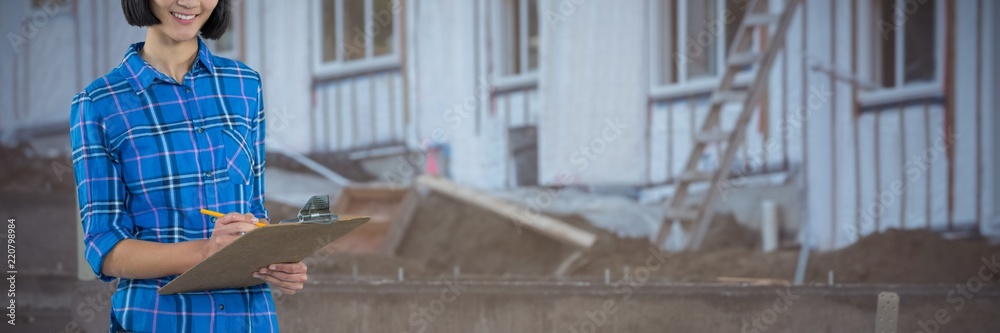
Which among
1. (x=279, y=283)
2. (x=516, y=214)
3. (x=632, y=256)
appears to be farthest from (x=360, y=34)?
(x=279, y=283)

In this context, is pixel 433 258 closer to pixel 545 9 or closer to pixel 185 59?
pixel 545 9

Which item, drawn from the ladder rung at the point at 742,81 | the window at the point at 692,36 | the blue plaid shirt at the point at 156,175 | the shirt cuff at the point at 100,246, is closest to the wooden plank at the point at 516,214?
the window at the point at 692,36

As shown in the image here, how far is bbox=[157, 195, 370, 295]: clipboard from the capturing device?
1.77 m

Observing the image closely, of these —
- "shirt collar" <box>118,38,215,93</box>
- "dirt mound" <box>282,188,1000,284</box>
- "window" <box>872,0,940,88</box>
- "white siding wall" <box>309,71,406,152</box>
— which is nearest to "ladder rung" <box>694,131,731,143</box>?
"dirt mound" <box>282,188,1000,284</box>

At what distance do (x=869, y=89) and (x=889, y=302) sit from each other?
471 centimetres

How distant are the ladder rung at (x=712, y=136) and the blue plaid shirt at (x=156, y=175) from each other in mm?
7551

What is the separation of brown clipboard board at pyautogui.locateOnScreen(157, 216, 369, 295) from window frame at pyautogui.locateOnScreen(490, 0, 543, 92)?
26.5 feet

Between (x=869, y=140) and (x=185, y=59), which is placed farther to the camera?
(x=869, y=140)

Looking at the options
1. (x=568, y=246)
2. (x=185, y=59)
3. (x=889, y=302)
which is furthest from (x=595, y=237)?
(x=185, y=59)

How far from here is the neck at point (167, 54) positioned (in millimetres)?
2002

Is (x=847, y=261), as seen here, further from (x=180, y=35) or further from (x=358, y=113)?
(x=180, y=35)

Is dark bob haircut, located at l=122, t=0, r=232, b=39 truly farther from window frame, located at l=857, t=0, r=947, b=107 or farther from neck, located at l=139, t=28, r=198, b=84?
window frame, located at l=857, t=0, r=947, b=107

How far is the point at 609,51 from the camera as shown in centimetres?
977

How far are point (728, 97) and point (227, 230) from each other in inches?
307
